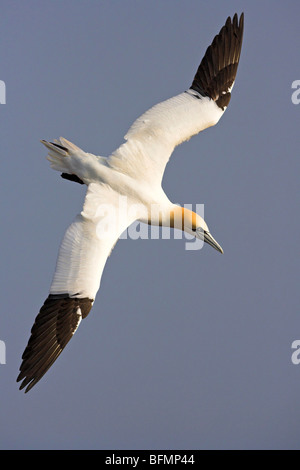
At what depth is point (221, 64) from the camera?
1661cm

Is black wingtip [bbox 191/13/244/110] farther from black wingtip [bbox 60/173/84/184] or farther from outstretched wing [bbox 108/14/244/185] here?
black wingtip [bbox 60/173/84/184]

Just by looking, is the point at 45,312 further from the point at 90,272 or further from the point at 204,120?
the point at 204,120

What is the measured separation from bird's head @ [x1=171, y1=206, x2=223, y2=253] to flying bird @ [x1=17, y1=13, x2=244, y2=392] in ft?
0.06

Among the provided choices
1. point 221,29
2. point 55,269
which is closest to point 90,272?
point 55,269

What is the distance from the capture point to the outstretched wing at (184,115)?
591 inches

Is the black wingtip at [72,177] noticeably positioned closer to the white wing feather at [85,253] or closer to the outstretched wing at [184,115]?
the outstretched wing at [184,115]

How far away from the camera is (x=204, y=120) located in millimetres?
15984

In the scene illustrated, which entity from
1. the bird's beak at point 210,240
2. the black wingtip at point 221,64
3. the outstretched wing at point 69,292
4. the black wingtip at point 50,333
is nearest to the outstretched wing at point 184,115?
the black wingtip at point 221,64

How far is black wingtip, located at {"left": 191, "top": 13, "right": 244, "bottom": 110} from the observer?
53.9 ft

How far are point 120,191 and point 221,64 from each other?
393cm

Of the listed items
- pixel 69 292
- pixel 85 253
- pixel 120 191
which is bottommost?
pixel 69 292

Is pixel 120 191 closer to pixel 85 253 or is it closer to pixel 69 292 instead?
pixel 85 253

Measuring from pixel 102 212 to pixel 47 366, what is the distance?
263cm

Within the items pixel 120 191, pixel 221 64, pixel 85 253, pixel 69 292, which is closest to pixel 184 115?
pixel 221 64
